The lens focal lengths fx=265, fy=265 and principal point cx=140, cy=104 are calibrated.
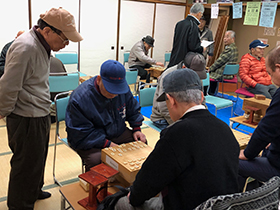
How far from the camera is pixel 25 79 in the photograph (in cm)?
163

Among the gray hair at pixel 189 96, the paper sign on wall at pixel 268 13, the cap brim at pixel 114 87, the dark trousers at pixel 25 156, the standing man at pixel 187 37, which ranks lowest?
the dark trousers at pixel 25 156

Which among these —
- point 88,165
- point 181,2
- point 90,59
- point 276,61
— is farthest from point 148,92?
point 181,2

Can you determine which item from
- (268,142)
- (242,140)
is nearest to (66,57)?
(242,140)

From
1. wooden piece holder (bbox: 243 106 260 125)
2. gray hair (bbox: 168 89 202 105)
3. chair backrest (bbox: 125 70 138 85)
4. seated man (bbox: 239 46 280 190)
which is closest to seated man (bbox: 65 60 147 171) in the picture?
gray hair (bbox: 168 89 202 105)

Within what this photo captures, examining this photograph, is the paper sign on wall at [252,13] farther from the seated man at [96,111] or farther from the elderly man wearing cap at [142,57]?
the seated man at [96,111]

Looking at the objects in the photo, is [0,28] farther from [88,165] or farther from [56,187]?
[88,165]

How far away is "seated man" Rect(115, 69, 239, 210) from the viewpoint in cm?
104

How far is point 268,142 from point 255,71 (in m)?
2.88

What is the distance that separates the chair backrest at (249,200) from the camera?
0.96m

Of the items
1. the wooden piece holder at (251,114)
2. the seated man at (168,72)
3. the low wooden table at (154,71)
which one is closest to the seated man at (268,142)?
the seated man at (168,72)

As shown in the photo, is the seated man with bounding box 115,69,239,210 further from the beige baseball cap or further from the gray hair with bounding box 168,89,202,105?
the beige baseball cap

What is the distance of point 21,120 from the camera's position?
171cm

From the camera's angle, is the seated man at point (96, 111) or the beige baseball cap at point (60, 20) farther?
the seated man at point (96, 111)

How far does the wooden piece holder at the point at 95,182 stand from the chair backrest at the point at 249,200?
579 millimetres
